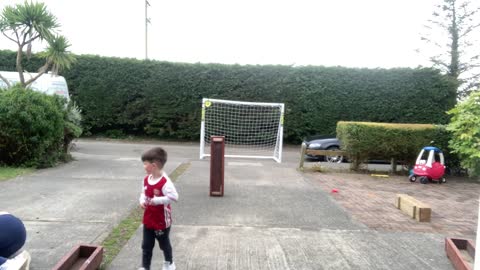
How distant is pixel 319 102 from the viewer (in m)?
20.7

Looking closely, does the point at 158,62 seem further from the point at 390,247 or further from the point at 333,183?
the point at 390,247

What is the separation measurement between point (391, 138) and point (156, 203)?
953cm

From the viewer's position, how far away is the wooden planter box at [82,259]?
3785mm

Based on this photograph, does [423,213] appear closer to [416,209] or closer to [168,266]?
[416,209]

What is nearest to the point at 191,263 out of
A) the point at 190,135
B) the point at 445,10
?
the point at 190,135

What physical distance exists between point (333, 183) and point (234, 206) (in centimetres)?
381

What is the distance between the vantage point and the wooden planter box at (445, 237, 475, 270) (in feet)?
→ 14.1

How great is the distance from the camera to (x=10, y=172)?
30.7 ft

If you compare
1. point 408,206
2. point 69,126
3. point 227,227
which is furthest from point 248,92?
point 227,227

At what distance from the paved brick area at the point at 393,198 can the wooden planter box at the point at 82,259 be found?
382 centimetres

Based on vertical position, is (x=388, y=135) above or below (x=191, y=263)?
above

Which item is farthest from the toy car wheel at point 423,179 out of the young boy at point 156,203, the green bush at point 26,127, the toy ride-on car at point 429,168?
the green bush at point 26,127

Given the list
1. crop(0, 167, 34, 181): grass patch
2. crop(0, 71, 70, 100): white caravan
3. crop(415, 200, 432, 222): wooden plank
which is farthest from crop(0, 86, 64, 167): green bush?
crop(415, 200, 432, 222): wooden plank

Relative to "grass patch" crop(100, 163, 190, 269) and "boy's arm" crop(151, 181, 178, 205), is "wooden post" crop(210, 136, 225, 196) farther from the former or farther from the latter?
"boy's arm" crop(151, 181, 178, 205)
